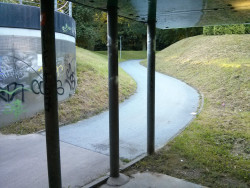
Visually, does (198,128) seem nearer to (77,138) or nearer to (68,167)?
(77,138)

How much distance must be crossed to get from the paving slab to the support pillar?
0.50 meters

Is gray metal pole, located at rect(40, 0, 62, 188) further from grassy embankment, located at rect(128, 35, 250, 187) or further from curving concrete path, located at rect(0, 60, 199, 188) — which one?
grassy embankment, located at rect(128, 35, 250, 187)

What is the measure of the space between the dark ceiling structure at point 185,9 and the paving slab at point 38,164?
326cm

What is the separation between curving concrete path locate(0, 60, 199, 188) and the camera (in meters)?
5.36

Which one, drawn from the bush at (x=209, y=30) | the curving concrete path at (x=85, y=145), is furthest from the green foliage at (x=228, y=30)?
the curving concrete path at (x=85, y=145)

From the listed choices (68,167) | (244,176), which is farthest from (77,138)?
(244,176)

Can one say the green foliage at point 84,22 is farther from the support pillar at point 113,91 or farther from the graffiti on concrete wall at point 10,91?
the support pillar at point 113,91

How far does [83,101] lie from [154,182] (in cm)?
703

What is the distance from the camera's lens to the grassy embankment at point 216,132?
18.0 feet

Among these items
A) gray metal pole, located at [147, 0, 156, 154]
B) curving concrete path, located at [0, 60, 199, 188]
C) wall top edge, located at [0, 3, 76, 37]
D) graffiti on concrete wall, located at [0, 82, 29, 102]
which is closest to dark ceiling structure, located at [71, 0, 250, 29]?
gray metal pole, located at [147, 0, 156, 154]

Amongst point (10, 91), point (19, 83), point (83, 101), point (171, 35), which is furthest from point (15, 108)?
point (171, 35)

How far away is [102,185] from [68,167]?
121cm

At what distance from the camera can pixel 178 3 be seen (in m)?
4.36

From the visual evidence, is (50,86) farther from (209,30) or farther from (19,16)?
(209,30)
